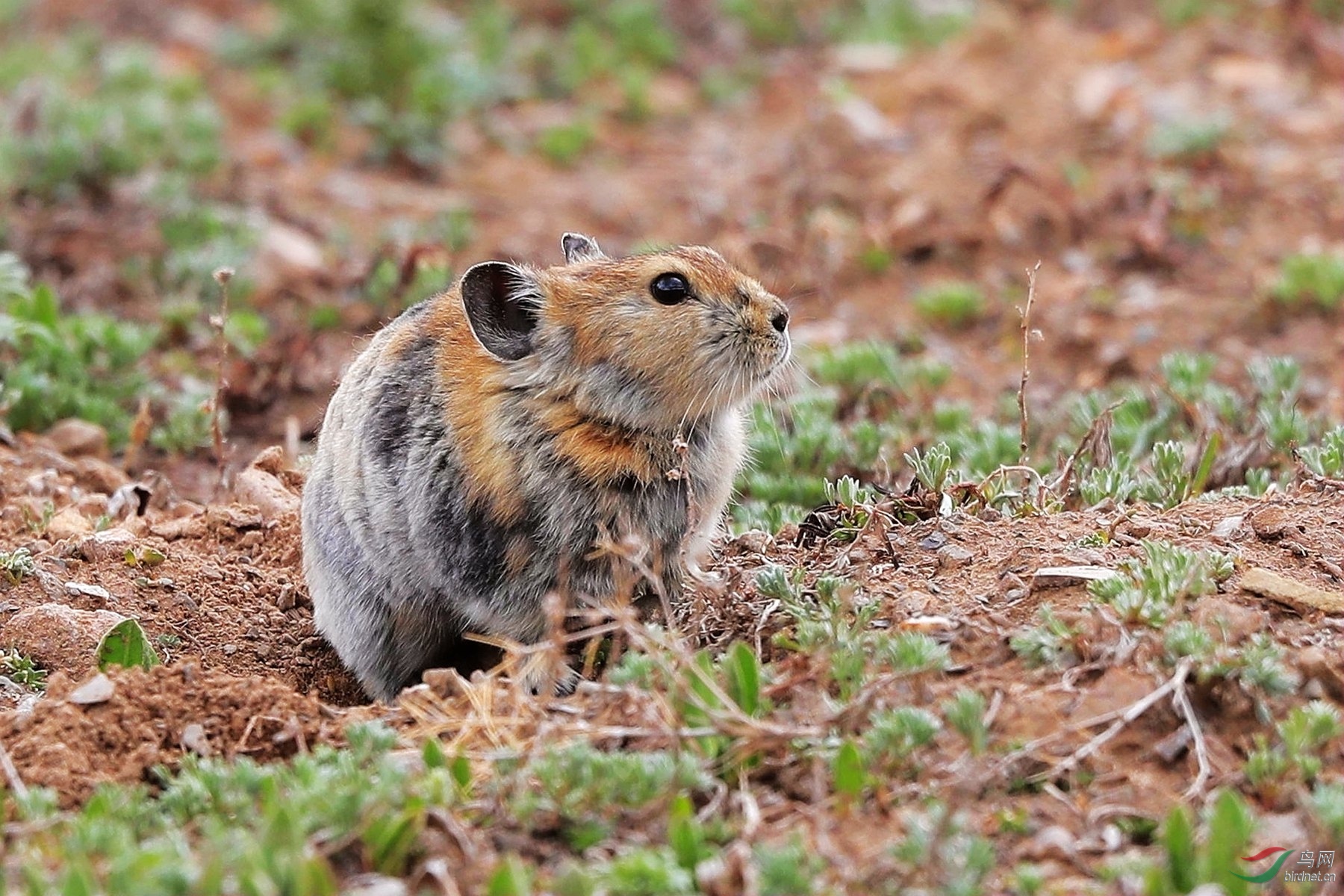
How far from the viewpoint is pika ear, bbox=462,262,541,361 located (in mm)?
5027

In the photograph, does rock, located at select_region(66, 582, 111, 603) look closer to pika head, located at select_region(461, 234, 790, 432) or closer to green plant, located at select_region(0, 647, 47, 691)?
green plant, located at select_region(0, 647, 47, 691)

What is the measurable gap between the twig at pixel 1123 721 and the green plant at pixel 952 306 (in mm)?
5331

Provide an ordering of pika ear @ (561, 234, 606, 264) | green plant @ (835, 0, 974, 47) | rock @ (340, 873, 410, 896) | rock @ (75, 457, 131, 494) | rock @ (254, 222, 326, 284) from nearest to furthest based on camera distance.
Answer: rock @ (340, 873, 410, 896) → pika ear @ (561, 234, 606, 264) → rock @ (75, 457, 131, 494) → rock @ (254, 222, 326, 284) → green plant @ (835, 0, 974, 47)

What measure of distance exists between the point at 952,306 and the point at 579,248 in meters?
3.98

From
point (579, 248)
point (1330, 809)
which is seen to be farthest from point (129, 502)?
point (1330, 809)

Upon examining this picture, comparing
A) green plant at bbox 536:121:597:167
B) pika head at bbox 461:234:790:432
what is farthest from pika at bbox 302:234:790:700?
green plant at bbox 536:121:597:167

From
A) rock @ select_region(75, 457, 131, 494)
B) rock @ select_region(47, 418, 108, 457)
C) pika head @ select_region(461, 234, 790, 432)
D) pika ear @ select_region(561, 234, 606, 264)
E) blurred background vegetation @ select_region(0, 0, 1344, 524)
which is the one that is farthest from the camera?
blurred background vegetation @ select_region(0, 0, 1344, 524)

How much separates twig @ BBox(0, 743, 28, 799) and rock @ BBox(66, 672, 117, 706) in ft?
0.83

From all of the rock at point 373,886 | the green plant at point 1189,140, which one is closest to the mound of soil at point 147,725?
the rock at point 373,886

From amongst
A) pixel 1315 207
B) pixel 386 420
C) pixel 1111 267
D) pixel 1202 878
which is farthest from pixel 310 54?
pixel 1202 878

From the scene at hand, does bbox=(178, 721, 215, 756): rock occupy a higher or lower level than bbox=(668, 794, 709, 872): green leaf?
lower

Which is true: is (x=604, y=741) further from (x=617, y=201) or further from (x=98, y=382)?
(x=617, y=201)

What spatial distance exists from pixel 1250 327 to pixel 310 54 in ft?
23.4

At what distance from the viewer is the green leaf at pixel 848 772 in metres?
3.82
